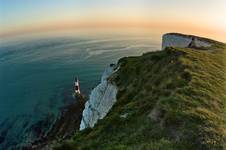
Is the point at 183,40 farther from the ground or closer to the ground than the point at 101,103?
farther from the ground

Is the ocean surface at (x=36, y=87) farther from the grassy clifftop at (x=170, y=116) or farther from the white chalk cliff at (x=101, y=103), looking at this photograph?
the grassy clifftop at (x=170, y=116)

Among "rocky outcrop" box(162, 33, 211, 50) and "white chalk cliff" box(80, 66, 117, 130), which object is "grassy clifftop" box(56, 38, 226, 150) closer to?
"white chalk cliff" box(80, 66, 117, 130)

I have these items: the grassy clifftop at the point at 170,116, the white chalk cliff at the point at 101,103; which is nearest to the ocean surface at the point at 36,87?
the white chalk cliff at the point at 101,103

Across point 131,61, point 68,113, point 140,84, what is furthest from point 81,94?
point 140,84

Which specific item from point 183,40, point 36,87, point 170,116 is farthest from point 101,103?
point 36,87

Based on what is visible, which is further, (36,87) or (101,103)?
(36,87)

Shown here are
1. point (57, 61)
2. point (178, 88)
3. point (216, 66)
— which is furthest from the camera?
point (57, 61)

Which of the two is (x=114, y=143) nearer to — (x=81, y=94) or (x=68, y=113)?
(x=68, y=113)

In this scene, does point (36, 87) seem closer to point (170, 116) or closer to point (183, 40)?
point (183, 40)

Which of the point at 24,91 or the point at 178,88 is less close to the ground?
the point at 178,88
